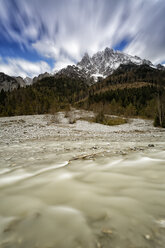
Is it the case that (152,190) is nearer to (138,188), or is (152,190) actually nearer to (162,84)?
(138,188)

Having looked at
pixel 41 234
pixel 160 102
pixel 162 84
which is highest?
pixel 162 84

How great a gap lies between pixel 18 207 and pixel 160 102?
21.7m

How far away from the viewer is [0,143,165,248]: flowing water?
81 cm

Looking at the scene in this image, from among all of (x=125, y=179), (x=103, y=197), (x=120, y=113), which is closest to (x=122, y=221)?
(x=103, y=197)

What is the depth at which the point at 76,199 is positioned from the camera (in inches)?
51.9

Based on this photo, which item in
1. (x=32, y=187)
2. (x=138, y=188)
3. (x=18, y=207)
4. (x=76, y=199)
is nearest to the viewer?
(x=18, y=207)

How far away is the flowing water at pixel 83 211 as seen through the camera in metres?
0.81

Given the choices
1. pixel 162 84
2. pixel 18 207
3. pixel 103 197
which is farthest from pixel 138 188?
pixel 162 84

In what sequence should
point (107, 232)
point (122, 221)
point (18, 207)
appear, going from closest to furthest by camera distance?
point (107, 232) < point (122, 221) < point (18, 207)

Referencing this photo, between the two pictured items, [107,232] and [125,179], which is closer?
[107,232]

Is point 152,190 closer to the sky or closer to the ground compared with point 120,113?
closer to the ground

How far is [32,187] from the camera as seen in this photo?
1.62 m

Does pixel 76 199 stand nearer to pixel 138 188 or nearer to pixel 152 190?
pixel 138 188

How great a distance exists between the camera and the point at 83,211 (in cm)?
110
